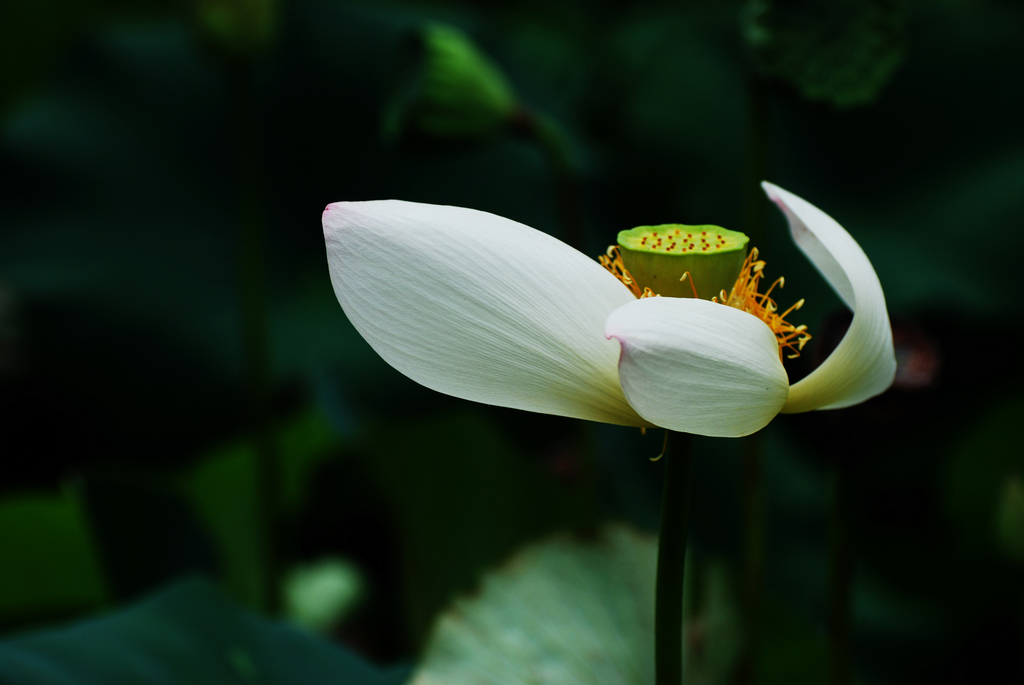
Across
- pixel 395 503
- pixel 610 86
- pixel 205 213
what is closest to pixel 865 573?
pixel 395 503

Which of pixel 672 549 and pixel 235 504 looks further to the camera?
pixel 235 504

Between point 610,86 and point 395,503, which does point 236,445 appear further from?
point 610,86

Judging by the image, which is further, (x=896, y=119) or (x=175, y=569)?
(x=896, y=119)

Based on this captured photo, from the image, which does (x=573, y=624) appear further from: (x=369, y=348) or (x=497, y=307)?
(x=369, y=348)

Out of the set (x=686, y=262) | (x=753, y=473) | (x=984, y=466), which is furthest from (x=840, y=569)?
(x=984, y=466)

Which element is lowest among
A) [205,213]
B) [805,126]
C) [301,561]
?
[301,561]

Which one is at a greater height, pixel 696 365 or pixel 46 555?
pixel 696 365

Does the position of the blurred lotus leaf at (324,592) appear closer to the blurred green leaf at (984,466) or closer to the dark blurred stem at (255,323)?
the dark blurred stem at (255,323)
